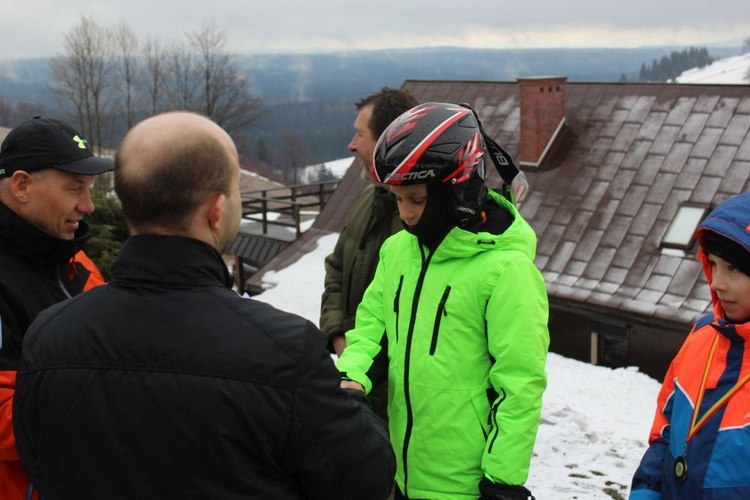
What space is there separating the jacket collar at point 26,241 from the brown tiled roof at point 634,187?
30.2 feet

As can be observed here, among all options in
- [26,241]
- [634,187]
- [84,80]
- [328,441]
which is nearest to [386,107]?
[26,241]

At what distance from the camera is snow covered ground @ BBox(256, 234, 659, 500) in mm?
5039

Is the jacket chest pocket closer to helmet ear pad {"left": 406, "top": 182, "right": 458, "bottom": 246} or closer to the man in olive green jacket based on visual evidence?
helmet ear pad {"left": 406, "top": 182, "right": 458, "bottom": 246}

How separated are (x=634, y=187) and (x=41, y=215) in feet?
36.0

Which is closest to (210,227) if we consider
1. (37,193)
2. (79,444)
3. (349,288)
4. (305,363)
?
(305,363)

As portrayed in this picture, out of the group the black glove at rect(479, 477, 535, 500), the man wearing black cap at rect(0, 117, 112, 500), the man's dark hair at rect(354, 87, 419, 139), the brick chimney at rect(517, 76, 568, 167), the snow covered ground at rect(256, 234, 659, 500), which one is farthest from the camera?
the brick chimney at rect(517, 76, 568, 167)

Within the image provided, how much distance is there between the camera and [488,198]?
287 centimetres

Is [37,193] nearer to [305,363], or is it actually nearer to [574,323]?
[305,363]

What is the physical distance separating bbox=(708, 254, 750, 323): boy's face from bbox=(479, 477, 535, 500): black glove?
93 centimetres

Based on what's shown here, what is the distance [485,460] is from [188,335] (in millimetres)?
1259

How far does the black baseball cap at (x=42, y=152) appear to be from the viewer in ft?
10.1

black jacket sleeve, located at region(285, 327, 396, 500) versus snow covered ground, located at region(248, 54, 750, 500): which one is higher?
black jacket sleeve, located at region(285, 327, 396, 500)

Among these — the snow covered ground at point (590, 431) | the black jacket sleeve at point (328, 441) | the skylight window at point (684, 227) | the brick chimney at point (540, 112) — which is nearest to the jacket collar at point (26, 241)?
the black jacket sleeve at point (328, 441)

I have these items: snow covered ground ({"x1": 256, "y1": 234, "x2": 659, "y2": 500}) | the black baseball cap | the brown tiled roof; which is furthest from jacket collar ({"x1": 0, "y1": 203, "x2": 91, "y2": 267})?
the brown tiled roof
